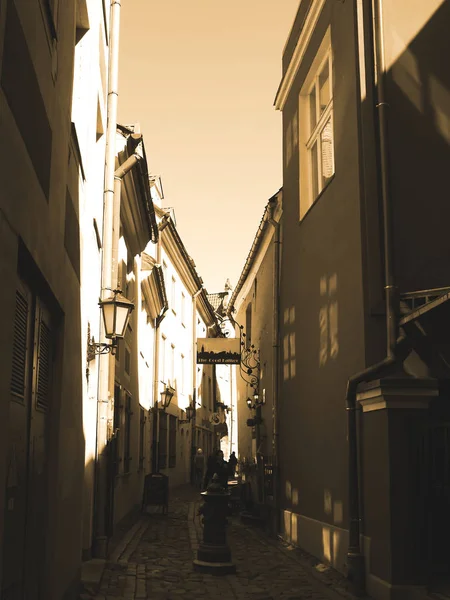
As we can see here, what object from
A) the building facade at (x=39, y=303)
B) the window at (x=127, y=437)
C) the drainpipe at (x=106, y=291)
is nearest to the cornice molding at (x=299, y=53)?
the drainpipe at (x=106, y=291)

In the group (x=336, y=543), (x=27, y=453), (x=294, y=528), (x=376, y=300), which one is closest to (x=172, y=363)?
(x=294, y=528)

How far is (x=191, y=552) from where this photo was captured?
1202 centimetres

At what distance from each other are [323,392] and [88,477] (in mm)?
3575

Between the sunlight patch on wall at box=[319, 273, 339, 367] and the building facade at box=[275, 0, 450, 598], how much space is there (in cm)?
3

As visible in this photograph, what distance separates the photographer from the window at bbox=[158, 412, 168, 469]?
23469mm

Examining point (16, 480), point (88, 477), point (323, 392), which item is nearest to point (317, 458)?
point (323, 392)

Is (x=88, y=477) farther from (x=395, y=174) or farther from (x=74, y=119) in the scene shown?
(x=395, y=174)

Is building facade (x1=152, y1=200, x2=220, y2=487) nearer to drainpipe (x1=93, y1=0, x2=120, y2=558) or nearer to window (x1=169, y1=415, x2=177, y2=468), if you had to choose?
window (x1=169, y1=415, x2=177, y2=468)

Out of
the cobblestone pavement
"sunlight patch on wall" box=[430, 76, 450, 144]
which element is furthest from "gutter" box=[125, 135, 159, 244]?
the cobblestone pavement

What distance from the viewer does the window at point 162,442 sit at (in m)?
23.5

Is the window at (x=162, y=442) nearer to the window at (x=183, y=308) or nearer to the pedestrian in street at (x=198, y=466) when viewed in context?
the pedestrian in street at (x=198, y=466)

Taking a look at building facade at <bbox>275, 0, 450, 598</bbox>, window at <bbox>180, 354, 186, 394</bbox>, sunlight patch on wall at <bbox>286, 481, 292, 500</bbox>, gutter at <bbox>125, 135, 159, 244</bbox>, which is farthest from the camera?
window at <bbox>180, 354, 186, 394</bbox>

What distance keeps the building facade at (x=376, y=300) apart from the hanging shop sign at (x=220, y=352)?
363 inches

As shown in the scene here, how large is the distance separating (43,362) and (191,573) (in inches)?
196
